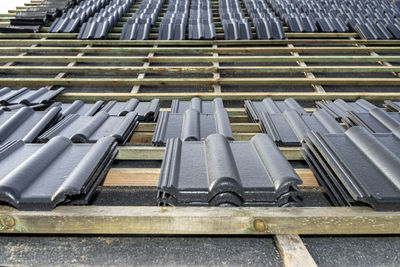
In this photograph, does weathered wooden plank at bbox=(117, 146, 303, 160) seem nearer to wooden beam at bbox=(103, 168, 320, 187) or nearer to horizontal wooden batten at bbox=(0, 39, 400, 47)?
wooden beam at bbox=(103, 168, 320, 187)

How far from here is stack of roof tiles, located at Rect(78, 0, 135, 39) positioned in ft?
20.6

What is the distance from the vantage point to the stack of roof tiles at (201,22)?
20.6 ft

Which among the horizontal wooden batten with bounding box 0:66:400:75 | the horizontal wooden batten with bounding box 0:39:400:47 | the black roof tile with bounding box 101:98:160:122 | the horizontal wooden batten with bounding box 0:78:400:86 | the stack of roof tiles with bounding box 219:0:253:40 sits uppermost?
the stack of roof tiles with bounding box 219:0:253:40

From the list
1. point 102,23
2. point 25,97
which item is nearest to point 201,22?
point 102,23

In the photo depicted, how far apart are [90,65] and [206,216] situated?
4981 millimetres

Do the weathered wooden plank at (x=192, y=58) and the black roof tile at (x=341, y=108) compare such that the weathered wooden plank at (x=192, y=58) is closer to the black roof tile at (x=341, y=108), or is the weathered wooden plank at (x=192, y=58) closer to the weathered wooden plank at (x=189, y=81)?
the weathered wooden plank at (x=189, y=81)

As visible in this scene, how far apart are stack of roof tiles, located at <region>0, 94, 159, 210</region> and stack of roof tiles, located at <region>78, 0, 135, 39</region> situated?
3383 millimetres

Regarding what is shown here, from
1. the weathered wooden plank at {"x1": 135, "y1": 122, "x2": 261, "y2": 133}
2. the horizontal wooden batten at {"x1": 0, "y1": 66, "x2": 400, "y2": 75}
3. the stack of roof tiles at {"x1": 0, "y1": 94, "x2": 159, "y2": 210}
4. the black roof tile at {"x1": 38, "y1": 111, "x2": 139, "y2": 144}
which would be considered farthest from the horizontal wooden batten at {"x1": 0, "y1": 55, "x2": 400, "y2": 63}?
the black roof tile at {"x1": 38, "y1": 111, "x2": 139, "y2": 144}

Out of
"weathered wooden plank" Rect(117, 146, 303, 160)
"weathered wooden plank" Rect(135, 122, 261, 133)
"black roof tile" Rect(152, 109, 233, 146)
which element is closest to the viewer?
"weathered wooden plank" Rect(117, 146, 303, 160)

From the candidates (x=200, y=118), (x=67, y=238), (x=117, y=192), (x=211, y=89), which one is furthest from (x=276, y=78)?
(x=67, y=238)

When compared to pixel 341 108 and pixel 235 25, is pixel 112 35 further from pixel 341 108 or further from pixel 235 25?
Result: pixel 341 108

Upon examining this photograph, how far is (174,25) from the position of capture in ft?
21.6

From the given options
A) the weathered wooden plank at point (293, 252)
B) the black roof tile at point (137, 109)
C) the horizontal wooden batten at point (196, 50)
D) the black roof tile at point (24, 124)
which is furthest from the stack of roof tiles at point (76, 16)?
the weathered wooden plank at point (293, 252)

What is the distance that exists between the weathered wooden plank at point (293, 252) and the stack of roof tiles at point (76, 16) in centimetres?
682
